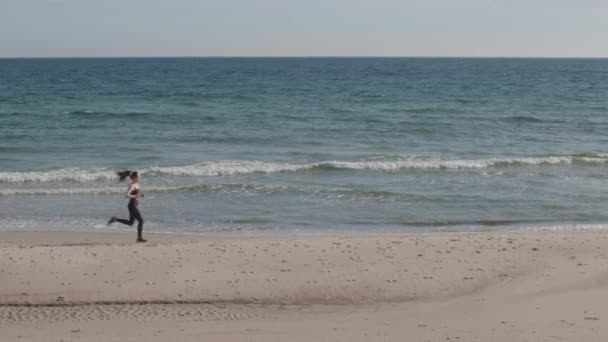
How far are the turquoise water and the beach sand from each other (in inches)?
126

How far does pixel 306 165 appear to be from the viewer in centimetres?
2264

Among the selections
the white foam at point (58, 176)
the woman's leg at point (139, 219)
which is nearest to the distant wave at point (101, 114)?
the white foam at point (58, 176)

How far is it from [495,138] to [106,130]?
51.5 feet

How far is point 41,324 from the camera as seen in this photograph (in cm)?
907

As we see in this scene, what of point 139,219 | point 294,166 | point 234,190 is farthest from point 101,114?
point 139,219

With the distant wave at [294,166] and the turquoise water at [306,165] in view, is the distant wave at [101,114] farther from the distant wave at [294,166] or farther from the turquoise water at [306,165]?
the distant wave at [294,166]

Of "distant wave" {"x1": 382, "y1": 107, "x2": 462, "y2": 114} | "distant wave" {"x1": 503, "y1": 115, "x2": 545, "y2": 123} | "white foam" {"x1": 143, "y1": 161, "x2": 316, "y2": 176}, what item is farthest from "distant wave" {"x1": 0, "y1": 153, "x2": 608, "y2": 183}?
"distant wave" {"x1": 382, "y1": 107, "x2": 462, "y2": 114}

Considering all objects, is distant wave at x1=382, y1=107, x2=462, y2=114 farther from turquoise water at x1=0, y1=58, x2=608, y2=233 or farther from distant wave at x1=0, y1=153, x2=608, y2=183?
distant wave at x1=0, y1=153, x2=608, y2=183

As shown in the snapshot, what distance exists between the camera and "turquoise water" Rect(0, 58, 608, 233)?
1647 cm

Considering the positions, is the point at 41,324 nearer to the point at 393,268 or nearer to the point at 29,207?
the point at 393,268

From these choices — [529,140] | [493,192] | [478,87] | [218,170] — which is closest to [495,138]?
[529,140]

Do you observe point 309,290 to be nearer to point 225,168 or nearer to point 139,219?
point 139,219

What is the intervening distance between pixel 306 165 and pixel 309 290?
12393mm

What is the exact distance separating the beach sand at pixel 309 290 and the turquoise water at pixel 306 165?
321 centimetres
